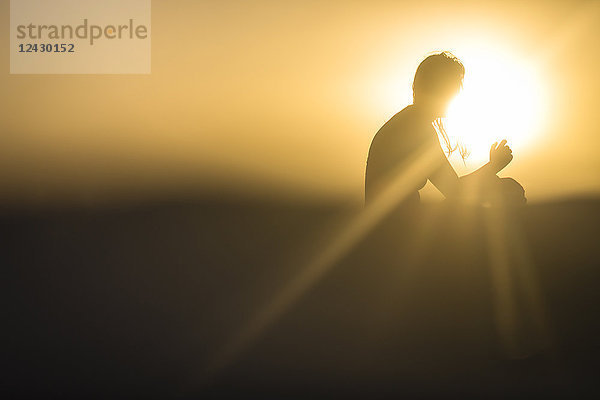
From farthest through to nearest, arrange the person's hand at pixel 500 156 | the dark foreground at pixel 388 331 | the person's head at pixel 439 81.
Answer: the person's head at pixel 439 81 < the person's hand at pixel 500 156 < the dark foreground at pixel 388 331

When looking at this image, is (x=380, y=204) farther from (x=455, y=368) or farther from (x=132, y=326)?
(x=132, y=326)

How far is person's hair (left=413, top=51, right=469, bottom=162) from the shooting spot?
2012 millimetres

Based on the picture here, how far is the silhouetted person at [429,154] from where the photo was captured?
1898mm

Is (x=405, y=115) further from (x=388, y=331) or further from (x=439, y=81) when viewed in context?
(x=388, y=331)

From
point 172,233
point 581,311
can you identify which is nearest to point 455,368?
point 581,311

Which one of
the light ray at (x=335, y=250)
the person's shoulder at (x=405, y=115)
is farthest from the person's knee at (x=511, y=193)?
the person's shoulder at (x=405, y=115)

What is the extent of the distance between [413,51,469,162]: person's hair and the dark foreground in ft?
1.36

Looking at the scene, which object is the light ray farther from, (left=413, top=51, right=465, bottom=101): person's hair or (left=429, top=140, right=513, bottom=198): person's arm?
(left=413, top=51, right=465, bottom=101): person's hair

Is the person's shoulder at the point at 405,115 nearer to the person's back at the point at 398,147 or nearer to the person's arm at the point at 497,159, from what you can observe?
the person's back at the point at 398,147

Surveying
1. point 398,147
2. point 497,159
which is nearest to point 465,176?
point 497,159

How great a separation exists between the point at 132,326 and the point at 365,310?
2.91ft

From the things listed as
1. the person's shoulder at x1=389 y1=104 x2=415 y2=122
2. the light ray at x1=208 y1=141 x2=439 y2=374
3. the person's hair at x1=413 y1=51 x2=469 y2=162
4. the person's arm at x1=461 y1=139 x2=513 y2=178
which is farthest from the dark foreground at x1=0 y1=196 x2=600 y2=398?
the person's hair at x1=413 y1=51 x2=469 y2=162

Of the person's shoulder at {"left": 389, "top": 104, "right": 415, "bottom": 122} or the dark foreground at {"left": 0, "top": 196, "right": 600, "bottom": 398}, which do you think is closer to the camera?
the dark foreground at {"left": 0, "top": 196, "right": 600, "bottom": 398}

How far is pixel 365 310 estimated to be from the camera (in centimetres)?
197
